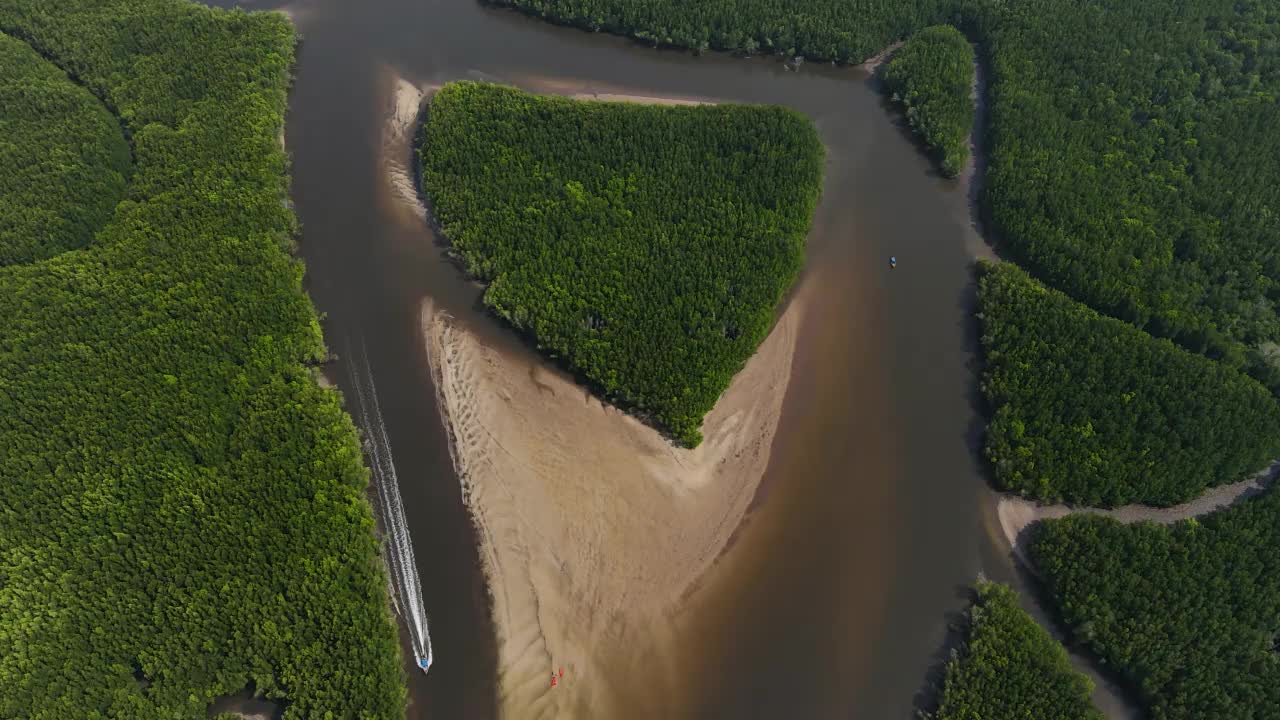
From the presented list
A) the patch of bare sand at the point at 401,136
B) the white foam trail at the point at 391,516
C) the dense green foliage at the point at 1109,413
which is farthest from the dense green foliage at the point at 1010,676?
the patch of bare sand at the point at 401,136

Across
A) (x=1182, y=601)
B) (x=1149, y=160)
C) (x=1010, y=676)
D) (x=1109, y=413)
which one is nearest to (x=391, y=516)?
(x=1010, y=676)

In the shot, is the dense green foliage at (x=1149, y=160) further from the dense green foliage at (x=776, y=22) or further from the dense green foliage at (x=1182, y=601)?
the dense green foliage at (x=1182, y=601)

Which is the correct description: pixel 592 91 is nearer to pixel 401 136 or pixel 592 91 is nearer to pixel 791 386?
pixel 401 136

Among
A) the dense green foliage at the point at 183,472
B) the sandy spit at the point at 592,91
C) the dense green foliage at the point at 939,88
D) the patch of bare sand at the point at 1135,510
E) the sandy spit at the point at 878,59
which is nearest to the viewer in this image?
the dense green foliage at the point at 183,472

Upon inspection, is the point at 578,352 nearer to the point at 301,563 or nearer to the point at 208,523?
the point at 301,563

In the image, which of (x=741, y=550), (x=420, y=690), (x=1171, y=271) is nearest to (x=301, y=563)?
(x=420, y=690)

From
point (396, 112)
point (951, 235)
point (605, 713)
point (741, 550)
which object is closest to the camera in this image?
point (605, 713)
